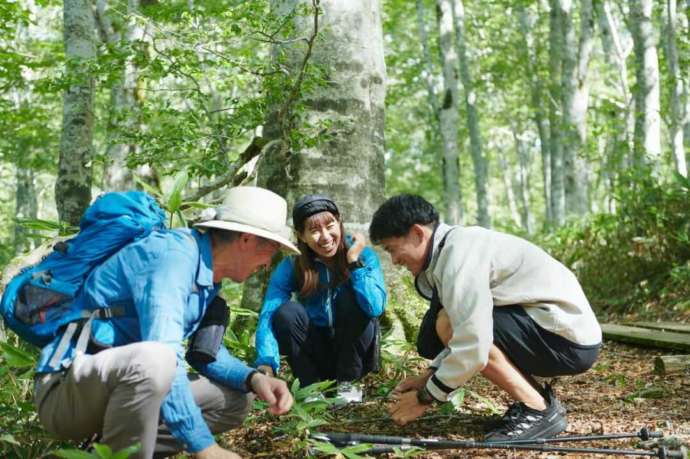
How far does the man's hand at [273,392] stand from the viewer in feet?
9.42

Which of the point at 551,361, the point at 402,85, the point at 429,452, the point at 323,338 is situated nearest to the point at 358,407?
the point at 323,338

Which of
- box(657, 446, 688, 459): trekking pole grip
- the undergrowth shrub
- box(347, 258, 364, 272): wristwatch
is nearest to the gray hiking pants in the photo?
box(347, 258, 364, 272): wristwatch

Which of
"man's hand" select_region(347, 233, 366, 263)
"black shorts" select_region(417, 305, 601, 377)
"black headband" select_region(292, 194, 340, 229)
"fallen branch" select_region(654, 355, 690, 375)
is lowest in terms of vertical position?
"fallen branch" select_region(654, 355, 690, 375)

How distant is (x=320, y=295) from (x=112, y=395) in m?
2.03

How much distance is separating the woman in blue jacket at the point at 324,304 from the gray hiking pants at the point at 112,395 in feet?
4.94

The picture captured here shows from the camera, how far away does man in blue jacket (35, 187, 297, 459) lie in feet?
8.21

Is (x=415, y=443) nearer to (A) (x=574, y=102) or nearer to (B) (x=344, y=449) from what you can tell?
(B) (x=344, y=449)

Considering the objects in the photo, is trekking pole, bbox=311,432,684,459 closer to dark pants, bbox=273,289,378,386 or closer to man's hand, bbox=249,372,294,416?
man's hand, bbox=249,372,294,416

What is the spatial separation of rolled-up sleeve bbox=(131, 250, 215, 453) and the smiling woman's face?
1633 mm

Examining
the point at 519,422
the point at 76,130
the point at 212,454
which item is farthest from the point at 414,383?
the point at 76,130

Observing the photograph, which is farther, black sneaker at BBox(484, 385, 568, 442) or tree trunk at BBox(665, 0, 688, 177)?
tree trunk at BBox(665, 0, 688, 177)

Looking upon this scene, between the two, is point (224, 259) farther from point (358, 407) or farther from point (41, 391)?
point (358, 407)

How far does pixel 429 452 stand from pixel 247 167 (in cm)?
266

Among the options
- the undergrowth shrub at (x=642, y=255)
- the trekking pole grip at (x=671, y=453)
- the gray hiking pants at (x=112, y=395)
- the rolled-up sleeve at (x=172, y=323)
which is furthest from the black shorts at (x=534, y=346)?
the undergrowth shrub at (x=642, y=255)
